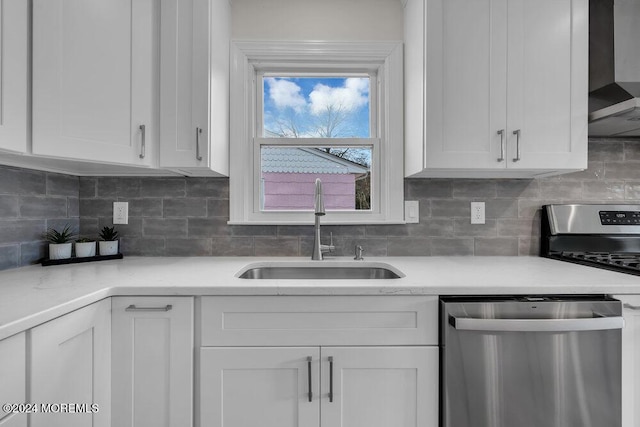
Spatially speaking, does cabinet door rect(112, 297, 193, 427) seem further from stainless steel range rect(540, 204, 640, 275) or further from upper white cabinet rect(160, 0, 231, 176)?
stainless steel range rect(540, 204, 640, 275)

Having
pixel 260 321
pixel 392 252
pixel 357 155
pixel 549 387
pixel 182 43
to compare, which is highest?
pixel 182 43

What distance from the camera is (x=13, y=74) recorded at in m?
1.07

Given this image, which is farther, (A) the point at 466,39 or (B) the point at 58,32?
(A) the point at 466,39

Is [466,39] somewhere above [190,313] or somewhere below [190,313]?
above

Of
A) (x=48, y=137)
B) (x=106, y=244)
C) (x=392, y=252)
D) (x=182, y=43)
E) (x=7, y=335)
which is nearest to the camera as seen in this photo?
(x=7, y=335)

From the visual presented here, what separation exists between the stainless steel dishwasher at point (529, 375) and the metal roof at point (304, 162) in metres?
1.05

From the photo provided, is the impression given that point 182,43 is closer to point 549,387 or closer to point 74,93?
point 74,93

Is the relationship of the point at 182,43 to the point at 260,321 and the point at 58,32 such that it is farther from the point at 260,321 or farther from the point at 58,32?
the point at 260,321

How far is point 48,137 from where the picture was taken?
1180 millimetres

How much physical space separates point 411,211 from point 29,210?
6.11 feet

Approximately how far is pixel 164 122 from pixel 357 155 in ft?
3.42

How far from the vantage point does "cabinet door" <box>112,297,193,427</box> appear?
48.4 inches

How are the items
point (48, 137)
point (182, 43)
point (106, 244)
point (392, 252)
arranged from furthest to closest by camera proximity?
point (392, 252), point (106, 244), point (182, 43), point (48, 137)

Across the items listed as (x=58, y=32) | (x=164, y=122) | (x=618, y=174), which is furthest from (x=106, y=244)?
(x=618, y=174)
